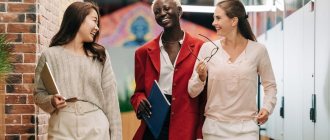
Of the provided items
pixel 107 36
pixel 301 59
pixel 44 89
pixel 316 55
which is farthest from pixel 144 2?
pixel 44 89

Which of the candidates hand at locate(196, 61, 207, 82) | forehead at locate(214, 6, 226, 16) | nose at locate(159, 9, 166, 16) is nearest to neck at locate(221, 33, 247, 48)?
forehead at locate(214, 6, 226, 16)

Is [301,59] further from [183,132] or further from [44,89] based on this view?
[44,89]

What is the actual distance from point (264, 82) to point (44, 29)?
5.54 ft

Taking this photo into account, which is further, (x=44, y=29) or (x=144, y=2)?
(x=144, y=2)

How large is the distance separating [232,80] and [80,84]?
805 mm

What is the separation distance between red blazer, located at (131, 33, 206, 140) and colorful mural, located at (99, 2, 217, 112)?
9.55 ft

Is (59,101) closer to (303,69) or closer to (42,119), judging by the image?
(42,119)

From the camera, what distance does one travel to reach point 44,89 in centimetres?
272

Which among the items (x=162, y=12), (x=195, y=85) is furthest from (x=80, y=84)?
(x=162, y=12)

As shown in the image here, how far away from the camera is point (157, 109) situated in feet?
9.93

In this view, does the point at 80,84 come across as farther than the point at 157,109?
No

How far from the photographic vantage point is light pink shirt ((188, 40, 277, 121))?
9.35 ft

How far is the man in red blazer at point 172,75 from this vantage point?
3.05 m

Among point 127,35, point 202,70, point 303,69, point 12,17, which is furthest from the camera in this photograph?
point 127,35
